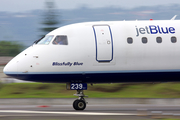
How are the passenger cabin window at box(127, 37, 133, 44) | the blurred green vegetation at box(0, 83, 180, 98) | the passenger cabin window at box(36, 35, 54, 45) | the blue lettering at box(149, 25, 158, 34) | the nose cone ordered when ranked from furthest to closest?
the blurred green vegetation at box(0, 83, 180, 98), the blue lettering at box(149, 25, 158, 34), the passenger cabin window at box(36, 35, 54, 45), the passenger cabin window at box(127, 37, 133, 44), the nose cone

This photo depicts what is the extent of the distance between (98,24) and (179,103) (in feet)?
20.5

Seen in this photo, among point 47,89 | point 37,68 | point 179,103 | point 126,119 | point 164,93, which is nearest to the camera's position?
point 126,119

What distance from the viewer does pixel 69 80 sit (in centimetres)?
1553

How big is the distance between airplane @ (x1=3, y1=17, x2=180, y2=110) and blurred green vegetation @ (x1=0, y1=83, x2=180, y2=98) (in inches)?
194

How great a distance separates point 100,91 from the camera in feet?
70.3

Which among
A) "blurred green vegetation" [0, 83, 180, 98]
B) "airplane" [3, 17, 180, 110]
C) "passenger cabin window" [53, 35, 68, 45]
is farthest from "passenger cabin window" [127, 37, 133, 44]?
"blurred green vegetation" [0, 83, 180, 98]

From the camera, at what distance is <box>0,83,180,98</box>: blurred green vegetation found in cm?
2048

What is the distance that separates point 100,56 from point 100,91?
21.5 feet

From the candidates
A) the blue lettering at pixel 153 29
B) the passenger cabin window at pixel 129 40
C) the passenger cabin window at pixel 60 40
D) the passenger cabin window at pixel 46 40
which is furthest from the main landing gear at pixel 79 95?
the blue lettering at pixel 153 29

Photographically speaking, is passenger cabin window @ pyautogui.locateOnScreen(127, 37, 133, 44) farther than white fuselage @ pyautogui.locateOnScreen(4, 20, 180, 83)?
Yes

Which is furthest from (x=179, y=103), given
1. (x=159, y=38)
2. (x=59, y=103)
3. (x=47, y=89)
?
(x=47, y=89)

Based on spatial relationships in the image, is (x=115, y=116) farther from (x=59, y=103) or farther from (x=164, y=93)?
(x=164, y=93)

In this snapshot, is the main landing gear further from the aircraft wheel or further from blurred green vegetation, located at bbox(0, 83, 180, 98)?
blurred green vegetation, located at bbox(0, 83, 180, 98)

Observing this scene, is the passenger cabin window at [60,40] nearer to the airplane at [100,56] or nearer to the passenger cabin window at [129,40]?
the airplane at [100,56]
